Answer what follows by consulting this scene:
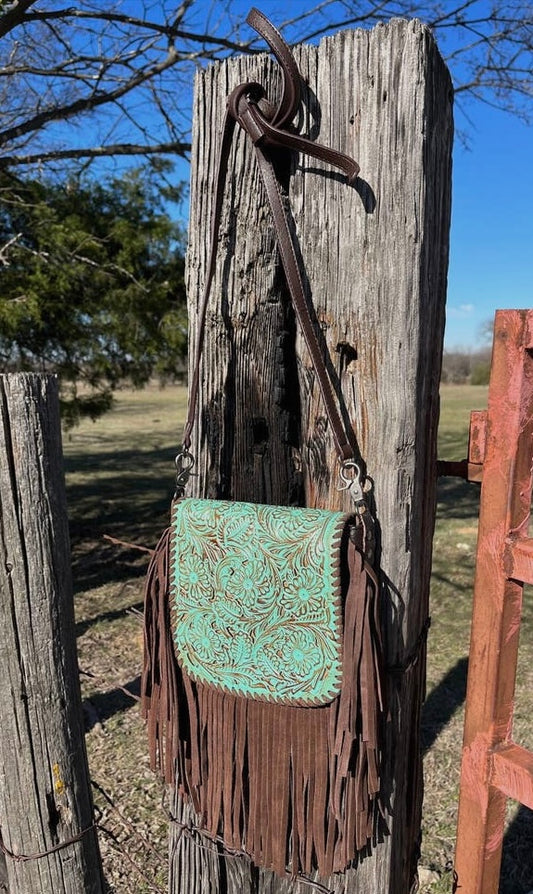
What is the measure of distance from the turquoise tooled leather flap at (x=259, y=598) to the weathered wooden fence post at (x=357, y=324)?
0.37 feet

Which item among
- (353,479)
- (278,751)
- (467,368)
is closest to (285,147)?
(353,479)

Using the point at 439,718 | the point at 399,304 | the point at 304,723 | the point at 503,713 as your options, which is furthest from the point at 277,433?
the point at 439,718

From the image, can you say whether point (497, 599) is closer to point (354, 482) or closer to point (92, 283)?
point (354, 482)

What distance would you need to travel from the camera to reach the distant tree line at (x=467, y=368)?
43.6 metres

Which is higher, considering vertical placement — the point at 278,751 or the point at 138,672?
the point at 278,751

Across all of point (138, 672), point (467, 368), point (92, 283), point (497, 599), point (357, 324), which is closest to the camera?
point (357, 324)

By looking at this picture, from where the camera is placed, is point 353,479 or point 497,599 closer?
point 353,479

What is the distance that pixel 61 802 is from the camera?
1254 mm

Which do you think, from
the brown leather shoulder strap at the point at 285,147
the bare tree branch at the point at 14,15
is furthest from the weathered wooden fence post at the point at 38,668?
the bare tree branch at the point at 14,15

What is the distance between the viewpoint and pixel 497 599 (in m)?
1.17

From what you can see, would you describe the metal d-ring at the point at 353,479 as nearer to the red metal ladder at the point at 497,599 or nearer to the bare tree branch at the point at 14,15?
the red metal ladder at the point at 497,599

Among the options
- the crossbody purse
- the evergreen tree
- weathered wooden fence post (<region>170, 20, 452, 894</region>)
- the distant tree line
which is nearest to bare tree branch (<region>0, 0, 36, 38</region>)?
the evergreen tree

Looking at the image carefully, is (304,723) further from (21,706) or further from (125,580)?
(125,580)

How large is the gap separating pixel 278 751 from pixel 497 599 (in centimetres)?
48
